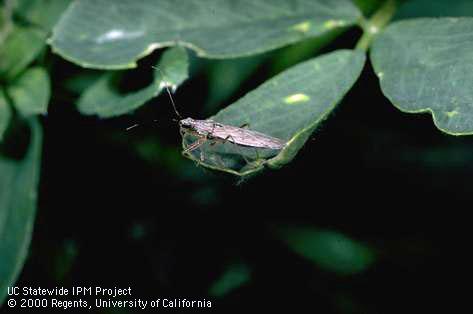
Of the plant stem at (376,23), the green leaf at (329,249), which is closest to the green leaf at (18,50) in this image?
the plant stem at (376,23)

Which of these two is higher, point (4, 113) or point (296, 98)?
point (296, 98)

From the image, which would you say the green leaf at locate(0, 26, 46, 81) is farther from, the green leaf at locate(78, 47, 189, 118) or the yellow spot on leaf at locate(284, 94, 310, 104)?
the yellow spot on leaf at locate(284, 94, 310, 104)

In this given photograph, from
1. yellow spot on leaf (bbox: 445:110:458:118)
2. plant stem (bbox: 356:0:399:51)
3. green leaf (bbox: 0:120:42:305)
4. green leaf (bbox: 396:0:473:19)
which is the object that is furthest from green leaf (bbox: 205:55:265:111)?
yellow spot on leaf (bbox: 445:110:458:118)

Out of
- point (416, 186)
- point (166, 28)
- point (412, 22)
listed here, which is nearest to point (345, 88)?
point (412, 22)

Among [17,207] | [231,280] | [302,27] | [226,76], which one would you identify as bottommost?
[231,280]

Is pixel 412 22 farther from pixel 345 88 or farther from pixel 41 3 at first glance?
pixel 41 3

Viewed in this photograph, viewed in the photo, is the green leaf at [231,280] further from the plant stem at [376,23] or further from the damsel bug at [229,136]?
the plant stem at [376,23]

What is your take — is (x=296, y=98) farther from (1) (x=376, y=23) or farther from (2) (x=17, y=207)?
(2) (x=17, y=207)

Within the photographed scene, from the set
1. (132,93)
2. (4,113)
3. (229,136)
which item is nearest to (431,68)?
(229,136)
